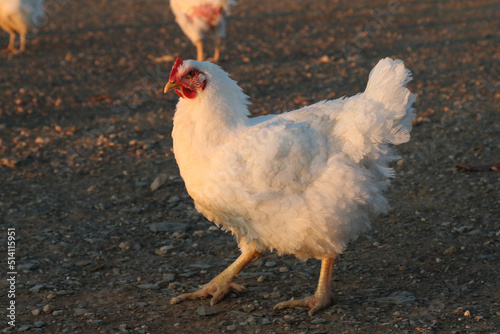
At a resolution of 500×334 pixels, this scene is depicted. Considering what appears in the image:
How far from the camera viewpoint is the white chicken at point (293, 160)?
333 centimetres

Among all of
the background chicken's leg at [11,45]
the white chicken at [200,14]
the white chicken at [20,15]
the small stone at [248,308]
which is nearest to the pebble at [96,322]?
the small stone at [248,308]

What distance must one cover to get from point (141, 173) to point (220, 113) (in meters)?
2.66

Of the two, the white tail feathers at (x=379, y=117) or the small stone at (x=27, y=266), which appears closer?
the white tail feathers at (x=379, y=117)

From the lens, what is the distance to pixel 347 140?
11.3 feet

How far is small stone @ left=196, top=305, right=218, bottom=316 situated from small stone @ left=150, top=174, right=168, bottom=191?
2.11 metres

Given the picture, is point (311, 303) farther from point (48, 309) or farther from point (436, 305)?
point (48, 309)

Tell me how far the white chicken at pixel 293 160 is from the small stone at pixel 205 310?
0.42m

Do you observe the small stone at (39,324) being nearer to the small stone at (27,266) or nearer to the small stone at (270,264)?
the small stone at (27,266)

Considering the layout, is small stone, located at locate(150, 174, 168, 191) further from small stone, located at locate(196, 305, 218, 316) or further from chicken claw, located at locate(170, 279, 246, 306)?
small stone, located at locate(196, 305, 218, 316)

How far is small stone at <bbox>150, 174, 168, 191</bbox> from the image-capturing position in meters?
5.57

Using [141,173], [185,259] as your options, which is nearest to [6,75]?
[141,173]

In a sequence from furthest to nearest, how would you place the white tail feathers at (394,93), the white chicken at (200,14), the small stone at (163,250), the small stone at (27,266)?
1. the white chicken at (200,14)
2. the small stone at (163,250)
3. the small stone at (27,266)
4. the white tail feathers at (394,93)

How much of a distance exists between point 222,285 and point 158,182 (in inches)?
80.4

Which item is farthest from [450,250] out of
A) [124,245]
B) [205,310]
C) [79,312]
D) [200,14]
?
[200,14]
